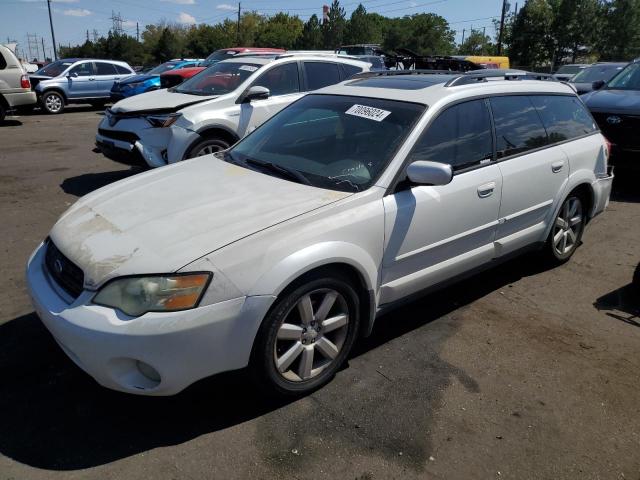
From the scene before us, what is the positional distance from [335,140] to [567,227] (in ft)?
8.25

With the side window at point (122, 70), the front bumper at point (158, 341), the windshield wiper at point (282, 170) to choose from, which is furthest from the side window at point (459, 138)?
the side window at point (122, 70)

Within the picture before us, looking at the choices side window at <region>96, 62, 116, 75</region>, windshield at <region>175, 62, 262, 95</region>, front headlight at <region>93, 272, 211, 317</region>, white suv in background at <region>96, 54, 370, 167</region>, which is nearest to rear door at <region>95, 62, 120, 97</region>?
side window at <region>96, 62, 116, 75</region>

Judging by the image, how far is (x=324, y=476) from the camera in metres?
2.41

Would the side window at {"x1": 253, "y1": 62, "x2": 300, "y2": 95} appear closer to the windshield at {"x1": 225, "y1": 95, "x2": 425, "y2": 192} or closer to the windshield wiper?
the windshield at {"x1": 225, "y1": 95, "x2": 425, "y2": 192}

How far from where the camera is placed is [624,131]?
7410 millimetres

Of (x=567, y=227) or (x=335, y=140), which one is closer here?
(x=335, y=140)

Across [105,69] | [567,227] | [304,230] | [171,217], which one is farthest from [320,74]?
[105,69]

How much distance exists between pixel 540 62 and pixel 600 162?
46938 mm

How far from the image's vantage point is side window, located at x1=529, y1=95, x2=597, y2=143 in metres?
4.43

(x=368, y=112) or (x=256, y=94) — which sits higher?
(x=368, y=112)

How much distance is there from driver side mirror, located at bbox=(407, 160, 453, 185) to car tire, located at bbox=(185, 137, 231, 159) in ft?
13.6

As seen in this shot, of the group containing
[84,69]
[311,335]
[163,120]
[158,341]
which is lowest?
[311,335]

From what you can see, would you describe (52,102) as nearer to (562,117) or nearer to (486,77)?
(486,77)

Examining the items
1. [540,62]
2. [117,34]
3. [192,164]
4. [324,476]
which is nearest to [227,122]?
[192,164]
